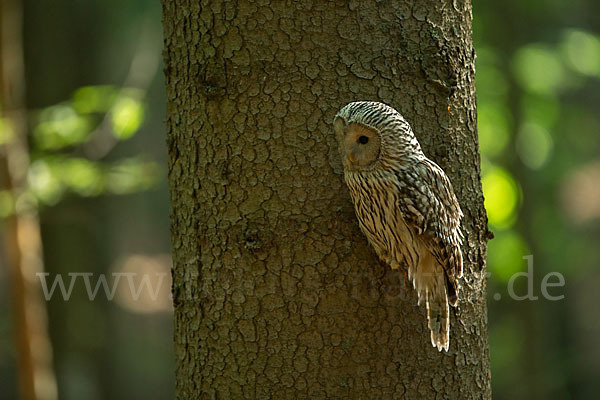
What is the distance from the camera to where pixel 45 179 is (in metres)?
4.88

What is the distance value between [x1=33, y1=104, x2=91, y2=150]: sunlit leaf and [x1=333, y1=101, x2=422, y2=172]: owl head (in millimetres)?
3125

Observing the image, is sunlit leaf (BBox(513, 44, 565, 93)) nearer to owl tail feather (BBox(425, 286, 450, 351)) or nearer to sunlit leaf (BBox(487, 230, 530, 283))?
sunlit leaf (BBox(487, 230, 530, 283))

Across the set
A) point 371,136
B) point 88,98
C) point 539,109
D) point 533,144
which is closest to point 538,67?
point 539,109

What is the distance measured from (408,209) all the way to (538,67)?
485cm

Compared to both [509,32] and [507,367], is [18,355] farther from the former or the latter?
[507,367]

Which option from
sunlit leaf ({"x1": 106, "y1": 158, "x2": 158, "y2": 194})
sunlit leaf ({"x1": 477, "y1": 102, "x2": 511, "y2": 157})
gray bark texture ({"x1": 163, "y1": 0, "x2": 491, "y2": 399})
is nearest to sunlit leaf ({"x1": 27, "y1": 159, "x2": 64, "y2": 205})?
sunlit leaf ({"x1": 106, "y1": 158, "x2": 158, "y2": 194})

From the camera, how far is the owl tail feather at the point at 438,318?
7.63 ft

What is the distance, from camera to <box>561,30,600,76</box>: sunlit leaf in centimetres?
644

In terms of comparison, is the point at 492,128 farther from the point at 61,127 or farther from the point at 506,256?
the point at 61,127

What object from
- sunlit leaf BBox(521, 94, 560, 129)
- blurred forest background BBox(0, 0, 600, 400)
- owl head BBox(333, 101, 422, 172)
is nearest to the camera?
owl head BBox(333, 101, 422, 172)

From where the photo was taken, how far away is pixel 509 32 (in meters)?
7.34

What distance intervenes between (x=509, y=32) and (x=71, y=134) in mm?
4964

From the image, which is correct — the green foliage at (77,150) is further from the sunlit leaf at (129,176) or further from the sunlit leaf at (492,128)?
the sunlit leaf at (492,128)

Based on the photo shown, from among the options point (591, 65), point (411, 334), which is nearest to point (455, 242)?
point (411, 334)
